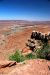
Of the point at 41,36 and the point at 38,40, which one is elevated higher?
the point at 41,36

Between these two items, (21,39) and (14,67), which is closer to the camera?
(14,67)

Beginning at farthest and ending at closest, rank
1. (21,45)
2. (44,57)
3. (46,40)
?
(21,45)
(46,40)
(44,57)

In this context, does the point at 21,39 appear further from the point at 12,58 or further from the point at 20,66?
the point at 20,66

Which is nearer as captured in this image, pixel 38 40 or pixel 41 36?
pixel 41 36

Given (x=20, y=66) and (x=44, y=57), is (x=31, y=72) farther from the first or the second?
(x=44, y=57)

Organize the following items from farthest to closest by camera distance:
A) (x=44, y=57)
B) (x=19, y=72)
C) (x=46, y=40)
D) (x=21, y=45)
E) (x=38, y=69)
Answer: (x=21, y=45), (x=46, y=40), (x=44, y=57), (x=38, y=69), (x=19, y=72)

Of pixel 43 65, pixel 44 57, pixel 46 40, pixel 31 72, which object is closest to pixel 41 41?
pixel 46 40

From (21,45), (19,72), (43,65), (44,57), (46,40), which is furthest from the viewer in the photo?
(21,45)

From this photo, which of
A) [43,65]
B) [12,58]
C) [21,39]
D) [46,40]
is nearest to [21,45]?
[21,39]

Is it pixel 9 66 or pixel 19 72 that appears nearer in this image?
pixel 19 72
